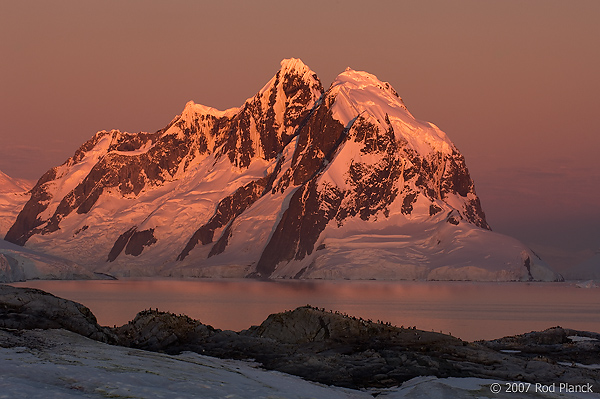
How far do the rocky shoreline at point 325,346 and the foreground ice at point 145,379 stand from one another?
50.4 inches

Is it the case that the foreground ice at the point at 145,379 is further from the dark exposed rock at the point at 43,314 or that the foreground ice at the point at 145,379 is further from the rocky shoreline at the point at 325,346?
the dark exposed rock at the point at 43,314

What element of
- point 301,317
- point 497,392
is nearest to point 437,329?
point 301,317

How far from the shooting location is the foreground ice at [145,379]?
2331cm

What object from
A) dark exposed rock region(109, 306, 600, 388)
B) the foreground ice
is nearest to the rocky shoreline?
dark exposed rock region(109, 306, 600, 388)

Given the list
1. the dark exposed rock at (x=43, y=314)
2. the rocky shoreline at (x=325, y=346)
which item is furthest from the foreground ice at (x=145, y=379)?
the dark exposed rock at (x=43, y=314)

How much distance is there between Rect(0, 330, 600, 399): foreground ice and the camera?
2331 centimetres

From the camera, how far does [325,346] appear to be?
127 ft

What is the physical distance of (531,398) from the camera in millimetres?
28297

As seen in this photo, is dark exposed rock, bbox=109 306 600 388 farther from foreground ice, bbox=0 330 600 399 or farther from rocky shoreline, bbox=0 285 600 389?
foreground ice, bbox=0 330 600 399

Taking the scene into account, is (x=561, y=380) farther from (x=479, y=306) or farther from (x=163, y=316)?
(x=479, y=306)

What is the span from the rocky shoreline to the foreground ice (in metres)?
1.28

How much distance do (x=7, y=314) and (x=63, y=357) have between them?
7.85m

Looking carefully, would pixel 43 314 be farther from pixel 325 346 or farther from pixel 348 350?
pixel 348 350

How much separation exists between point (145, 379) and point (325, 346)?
14.7 metres
